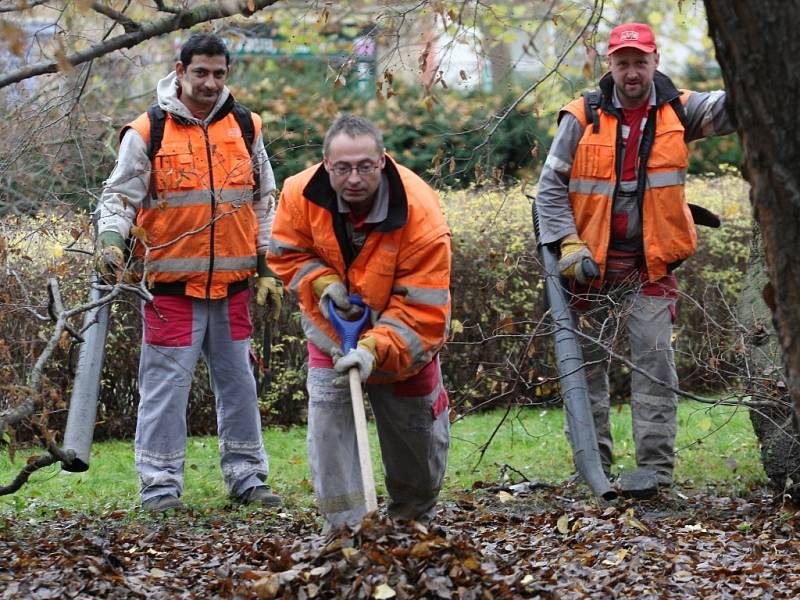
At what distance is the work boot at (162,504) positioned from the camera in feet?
20.0

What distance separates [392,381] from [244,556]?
897 millimetres

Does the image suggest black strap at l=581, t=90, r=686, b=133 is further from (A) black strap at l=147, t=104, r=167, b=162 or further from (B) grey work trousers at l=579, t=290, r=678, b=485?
(A) black strap at l=147, t=104, r=167, b=162

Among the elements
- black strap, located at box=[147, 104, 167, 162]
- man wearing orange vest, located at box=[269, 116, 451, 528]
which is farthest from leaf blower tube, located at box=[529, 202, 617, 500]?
black strap, located at box=[147, 104, 167, 162]

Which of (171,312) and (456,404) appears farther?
(456,404)

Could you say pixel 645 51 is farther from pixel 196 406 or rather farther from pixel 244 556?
pixel 196 406

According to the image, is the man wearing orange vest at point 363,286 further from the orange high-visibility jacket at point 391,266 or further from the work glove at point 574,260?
the work glove at point 574,260

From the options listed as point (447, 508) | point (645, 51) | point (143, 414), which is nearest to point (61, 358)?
point (143, 414)

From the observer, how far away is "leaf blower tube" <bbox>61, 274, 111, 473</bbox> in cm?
566

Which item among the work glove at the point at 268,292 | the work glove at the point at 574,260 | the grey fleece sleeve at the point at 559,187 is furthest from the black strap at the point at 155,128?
the work glove at the point at 574,260

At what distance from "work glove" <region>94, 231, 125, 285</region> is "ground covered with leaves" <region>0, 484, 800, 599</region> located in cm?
116

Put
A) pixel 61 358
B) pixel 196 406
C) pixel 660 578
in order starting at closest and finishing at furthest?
pixel 660 578
pixel 61 358
pixel 196 406

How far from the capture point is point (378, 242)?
484 centimetres

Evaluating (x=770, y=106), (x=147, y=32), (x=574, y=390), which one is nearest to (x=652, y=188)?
(x=574, y=390)

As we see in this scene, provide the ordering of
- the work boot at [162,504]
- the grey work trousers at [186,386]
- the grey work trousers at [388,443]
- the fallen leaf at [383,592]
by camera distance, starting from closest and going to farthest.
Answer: the fallen leaf at [383,592] → the grey work trousers at [388,443] → the work boot at [162,504] → the grey work trousers at [186,386]
